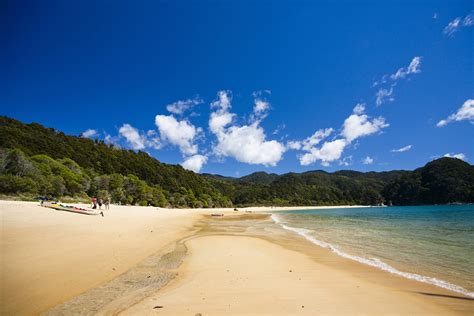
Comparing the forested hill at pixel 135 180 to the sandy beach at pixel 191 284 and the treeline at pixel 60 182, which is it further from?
the sandy beach at pixel 191 284

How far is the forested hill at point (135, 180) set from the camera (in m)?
38.8

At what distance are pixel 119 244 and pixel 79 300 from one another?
6195mm

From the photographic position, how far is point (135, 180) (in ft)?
234

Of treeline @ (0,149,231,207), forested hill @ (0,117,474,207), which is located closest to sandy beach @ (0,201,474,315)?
treeline @ (0,149,231,207)

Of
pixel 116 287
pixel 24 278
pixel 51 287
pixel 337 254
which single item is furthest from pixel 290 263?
pixel 24 278

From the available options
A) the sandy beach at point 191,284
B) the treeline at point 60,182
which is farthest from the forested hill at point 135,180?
the sandy beach at point 191,284

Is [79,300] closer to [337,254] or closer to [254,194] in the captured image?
[337,254]

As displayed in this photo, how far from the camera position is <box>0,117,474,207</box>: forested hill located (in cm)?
3878

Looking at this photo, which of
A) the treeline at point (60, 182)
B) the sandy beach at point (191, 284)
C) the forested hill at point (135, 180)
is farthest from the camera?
the forested hill at point (135, 180)

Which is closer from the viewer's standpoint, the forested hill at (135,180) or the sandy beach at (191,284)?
the sandy beach at (191,284)

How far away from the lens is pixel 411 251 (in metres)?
11.1

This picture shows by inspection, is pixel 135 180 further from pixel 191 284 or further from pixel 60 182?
pixel 191 284

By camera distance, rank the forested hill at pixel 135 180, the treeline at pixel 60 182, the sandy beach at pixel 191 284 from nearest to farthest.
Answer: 1. the sandy beach at pixel 191 284
2. the treeline at pixel 60 182
3. the forested hill at pixel 135 180

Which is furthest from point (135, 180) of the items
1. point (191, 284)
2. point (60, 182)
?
point (191, 284)
